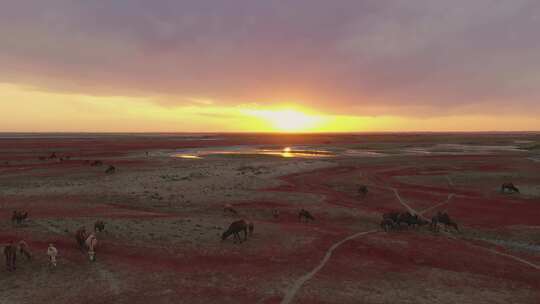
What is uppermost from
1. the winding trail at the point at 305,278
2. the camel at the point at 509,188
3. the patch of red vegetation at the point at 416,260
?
the camel at the point at 509,188

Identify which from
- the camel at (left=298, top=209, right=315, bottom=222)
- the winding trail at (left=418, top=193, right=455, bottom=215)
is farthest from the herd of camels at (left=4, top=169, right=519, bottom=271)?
the winding trail at (left=418, top=193, right=455, bottom=215)

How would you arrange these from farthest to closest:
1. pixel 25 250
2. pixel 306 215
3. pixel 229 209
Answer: pixel 229 209 → pixel 306 215 → pixel 25 250

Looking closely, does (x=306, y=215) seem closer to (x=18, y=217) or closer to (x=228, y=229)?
(x=228, y=229)

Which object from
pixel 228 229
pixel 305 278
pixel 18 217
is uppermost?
pixel 18 217

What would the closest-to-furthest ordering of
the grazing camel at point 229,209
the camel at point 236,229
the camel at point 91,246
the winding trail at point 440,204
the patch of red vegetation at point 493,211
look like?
the camel at point 91,246, the camel at point 236,229, the patch of red vegetation at point 493,211, the grazing camel at point 229,209, the winding trail at point 440,204

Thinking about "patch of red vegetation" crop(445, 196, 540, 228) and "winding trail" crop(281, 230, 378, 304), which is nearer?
"winding trail" crop(281, 230, 378, 304)

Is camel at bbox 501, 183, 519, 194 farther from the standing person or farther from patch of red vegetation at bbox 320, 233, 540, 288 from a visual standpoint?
the standing person

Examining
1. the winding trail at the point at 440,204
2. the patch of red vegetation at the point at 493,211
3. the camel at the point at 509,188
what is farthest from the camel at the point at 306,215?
the camel at the point at 509,188

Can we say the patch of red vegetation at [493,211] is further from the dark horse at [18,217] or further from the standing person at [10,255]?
the dark horse at [18,217]

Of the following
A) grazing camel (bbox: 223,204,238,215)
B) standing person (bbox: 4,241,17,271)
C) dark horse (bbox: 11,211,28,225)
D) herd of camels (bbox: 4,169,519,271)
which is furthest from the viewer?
grazing camel (bbox: 223,204,238,215)

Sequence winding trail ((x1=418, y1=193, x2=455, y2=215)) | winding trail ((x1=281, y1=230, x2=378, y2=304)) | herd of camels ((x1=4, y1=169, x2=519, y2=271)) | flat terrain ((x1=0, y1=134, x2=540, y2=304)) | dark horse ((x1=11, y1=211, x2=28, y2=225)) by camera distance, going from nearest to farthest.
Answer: winding trail ((x1=281, y1=230, x2=378, y2=304)), flat terrain ((x1=0, y1=134, x2=540, y2=304)), herd of camels ((x1=4, y1=169, x2=519, y2=271)), dark horse ((x1=11, y1=211, x2=28, y2=225)), winding trail ((x1=418, y1=193, x2=455, y2=215))

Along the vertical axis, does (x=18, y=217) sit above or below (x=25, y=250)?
above

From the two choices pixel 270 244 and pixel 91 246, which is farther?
pixel 270 244

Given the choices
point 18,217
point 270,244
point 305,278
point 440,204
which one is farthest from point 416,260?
point 18,217
